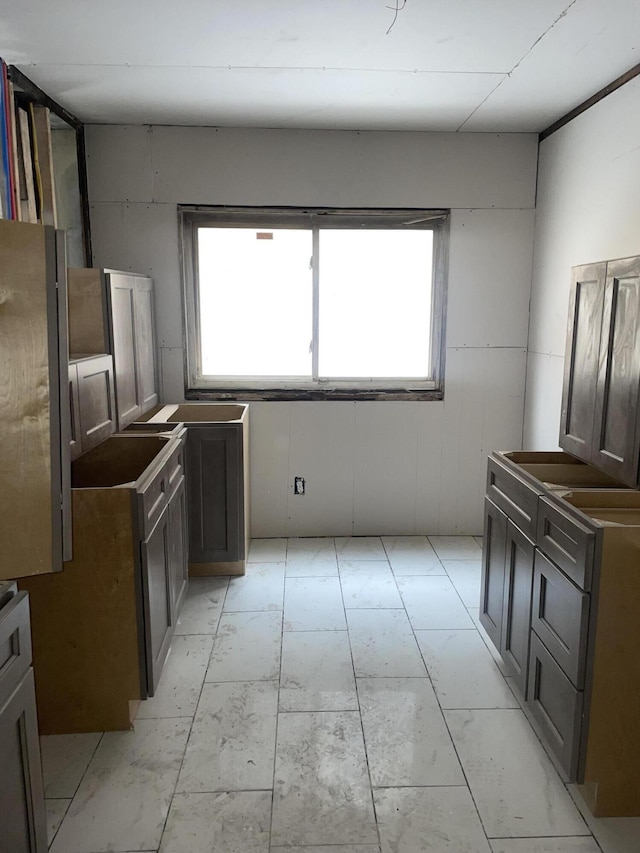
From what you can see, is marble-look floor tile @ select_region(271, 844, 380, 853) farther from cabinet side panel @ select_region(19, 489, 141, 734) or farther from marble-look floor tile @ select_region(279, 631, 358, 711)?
cabinet side panel @ select_region(19, 489, 141, 734)

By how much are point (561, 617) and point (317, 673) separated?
1174 mm

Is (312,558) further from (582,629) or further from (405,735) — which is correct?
(582,629)

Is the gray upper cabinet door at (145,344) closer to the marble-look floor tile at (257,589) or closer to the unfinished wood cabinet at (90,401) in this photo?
the unfinished wood cabinet at (90,401)

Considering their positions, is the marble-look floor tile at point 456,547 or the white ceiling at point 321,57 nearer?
the white ceiling at point 321,57

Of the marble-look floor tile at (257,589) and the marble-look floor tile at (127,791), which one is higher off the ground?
the marble-look floor tile at (257,589)

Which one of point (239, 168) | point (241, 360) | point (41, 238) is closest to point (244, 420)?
point (241, 360)

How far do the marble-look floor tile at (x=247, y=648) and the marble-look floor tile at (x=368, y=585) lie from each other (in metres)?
0.46

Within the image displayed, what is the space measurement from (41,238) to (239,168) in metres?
2.70

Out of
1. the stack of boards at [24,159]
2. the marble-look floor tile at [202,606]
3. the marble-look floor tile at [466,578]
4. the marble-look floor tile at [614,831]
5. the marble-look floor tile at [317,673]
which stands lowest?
the marble-look floor tile at [614,831]

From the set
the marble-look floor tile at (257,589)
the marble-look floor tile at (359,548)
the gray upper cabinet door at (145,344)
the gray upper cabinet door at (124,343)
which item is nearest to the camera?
the gray upper cabinet door at (124,343)

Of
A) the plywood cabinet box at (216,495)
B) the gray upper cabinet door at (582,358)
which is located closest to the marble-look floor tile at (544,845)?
the gray upper cabinet door at (582,358)

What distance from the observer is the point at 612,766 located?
1.99m

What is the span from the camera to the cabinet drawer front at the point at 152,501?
2303 mm

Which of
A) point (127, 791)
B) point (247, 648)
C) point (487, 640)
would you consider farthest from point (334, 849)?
point (487, 640)
